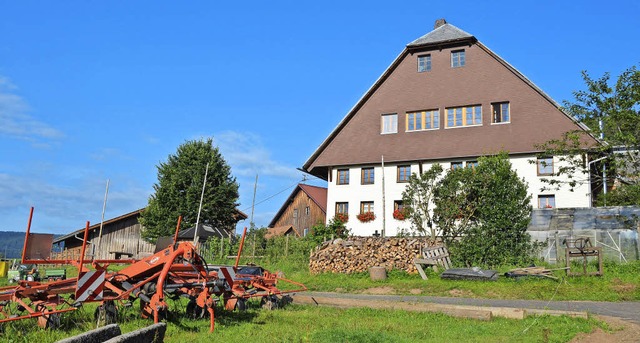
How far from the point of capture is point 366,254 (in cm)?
2756

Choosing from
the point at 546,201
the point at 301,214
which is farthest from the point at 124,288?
the point at 301,214

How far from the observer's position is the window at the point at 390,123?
38.5 m

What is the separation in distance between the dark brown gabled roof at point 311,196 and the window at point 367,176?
16593mm

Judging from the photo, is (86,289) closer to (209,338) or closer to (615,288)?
(209,338)

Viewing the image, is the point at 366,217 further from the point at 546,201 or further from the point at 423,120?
the point at 546,201

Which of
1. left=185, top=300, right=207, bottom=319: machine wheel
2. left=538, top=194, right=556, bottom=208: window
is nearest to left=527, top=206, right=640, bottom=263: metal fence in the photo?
left=538, top=194, right=556, bottom=208: window

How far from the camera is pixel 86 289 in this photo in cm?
1064

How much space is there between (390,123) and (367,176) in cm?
382

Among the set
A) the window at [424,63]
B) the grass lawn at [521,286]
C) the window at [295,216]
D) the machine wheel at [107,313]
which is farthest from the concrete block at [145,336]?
the window at [295,216]

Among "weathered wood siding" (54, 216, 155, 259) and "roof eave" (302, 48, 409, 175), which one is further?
"weathered wood siding" (54, 216, 155, 259)

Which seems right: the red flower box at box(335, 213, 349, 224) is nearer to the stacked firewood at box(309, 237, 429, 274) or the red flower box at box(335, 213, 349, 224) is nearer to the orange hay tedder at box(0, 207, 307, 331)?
the stacked firewood at box(309, 237, 429, 274)

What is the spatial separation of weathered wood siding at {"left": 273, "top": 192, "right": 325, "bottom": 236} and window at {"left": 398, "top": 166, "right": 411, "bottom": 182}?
18164 mm

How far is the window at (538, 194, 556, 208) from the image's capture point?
3319 centimetres

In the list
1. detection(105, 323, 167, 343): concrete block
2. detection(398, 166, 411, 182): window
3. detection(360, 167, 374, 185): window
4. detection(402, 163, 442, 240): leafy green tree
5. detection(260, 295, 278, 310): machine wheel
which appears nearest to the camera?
detection(105, 323, 167, 343): concrete block
